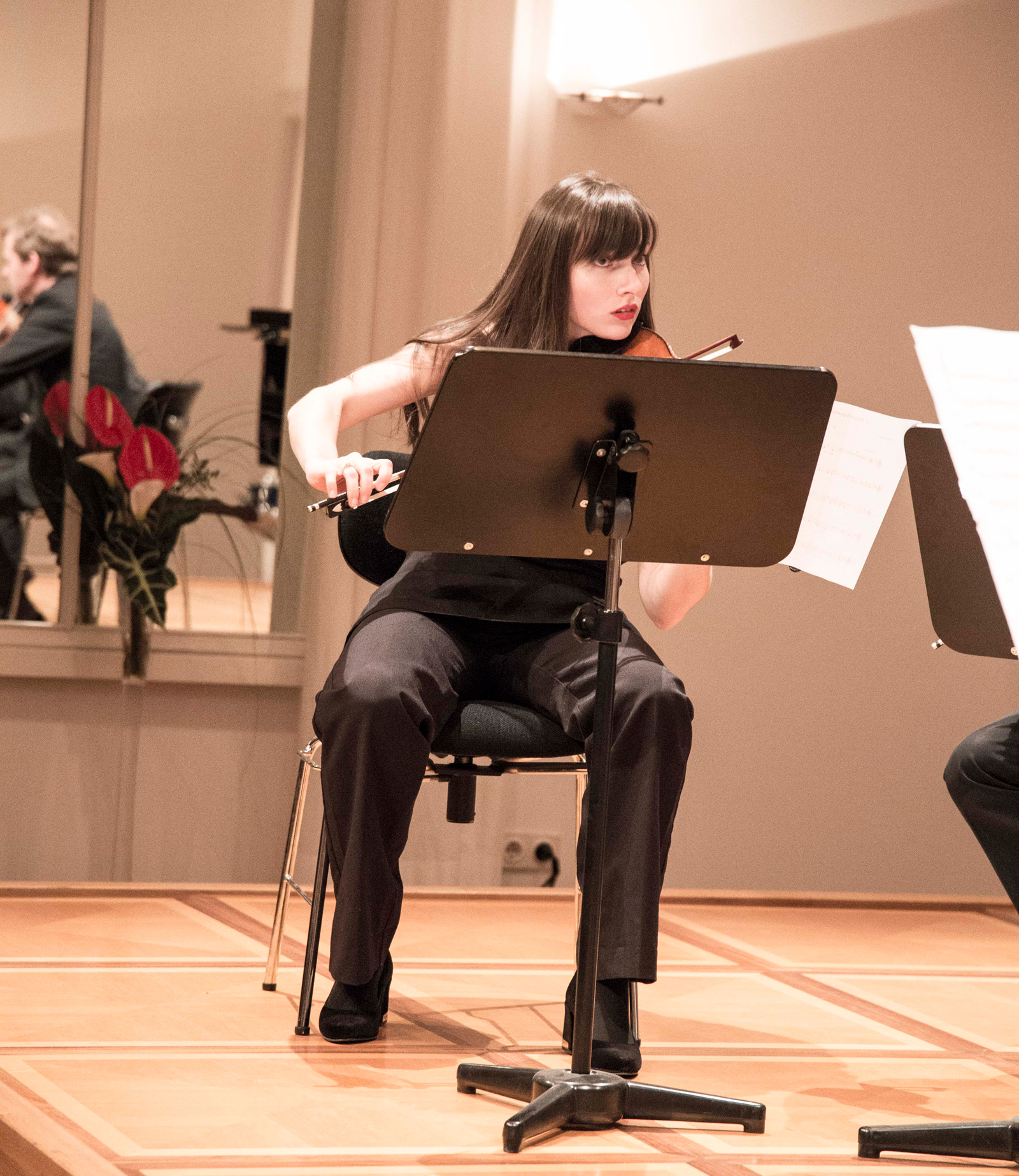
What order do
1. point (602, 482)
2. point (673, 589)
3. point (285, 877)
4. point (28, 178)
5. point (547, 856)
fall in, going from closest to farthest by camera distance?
point (602, 482), point (673, 589), point (285, 877), point (28, 178), point (547, 856)

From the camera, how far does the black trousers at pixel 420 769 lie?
1856 millimetres

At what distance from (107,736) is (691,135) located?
1663 millimetres

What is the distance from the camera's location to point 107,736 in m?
3.30

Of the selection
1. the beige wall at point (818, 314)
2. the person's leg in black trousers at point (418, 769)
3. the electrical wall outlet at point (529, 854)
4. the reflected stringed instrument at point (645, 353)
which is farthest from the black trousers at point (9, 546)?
the person's leg in black trousers at point (418, 769)

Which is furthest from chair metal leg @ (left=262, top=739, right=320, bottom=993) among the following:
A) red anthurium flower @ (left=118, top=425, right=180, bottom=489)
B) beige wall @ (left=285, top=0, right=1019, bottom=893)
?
red anthurium flower @ (left=118, top=425, right=180, bottom=489)

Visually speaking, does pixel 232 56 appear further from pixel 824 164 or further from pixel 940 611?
pixel 940 611

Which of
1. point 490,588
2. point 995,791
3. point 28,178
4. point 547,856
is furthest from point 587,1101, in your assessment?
point 28,178

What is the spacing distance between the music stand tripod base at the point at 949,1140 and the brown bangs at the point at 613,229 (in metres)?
1.05

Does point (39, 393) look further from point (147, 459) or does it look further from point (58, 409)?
point (147, 459)

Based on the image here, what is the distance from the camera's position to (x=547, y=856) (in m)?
3.38

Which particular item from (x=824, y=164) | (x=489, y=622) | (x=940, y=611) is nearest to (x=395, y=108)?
(x=824, y=164)

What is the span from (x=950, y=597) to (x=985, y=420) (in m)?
0.47

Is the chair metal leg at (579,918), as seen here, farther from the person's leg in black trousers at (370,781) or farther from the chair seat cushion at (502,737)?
the person's leg in black trousers at (370,781)

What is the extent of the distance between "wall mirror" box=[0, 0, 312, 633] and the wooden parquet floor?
29.0 inches
